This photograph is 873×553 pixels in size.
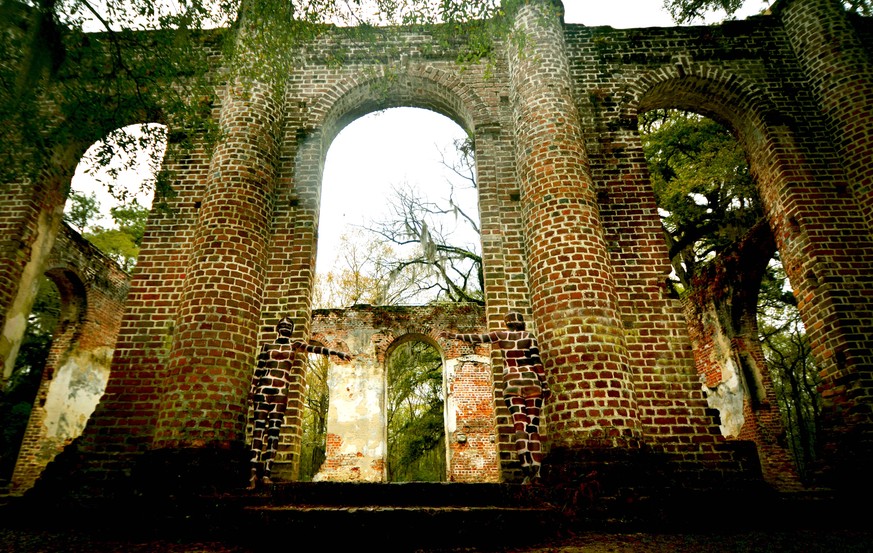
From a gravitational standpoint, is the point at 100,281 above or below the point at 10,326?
above

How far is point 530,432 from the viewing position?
4.79 meters

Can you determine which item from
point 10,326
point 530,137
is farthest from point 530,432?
point 10,326

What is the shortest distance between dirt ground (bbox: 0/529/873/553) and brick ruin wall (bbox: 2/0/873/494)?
1144mm

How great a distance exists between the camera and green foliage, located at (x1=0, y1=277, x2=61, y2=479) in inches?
481

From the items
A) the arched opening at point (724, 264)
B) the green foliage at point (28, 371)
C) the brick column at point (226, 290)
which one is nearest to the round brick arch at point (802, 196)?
the arched opening at point (724, 264)

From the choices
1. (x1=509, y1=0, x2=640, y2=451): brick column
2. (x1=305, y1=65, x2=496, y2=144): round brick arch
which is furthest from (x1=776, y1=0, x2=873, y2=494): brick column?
(x1=305, y1=65, x2=496, y2=144): round brick arch

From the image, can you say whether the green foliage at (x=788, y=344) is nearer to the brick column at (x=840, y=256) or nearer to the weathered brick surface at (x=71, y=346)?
the brick column at (x=840, y=256)

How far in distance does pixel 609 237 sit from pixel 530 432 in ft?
10.7

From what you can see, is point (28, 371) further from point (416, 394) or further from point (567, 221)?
point (567, 221)

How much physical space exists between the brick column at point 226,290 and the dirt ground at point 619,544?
1434 mm

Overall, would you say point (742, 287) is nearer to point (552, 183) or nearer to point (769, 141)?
point (769, 141)

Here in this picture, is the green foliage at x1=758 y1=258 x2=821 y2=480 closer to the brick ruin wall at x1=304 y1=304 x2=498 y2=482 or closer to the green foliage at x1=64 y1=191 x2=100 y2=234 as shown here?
the brick ruin wall at x1=304 y1=304 x2=498 y2=482

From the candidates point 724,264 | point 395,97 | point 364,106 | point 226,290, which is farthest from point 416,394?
point 226,290

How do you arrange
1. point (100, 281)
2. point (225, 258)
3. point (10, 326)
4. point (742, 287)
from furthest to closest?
point (100, 281) → point (742, 287) → point (10, 326) → point (225, 258)
